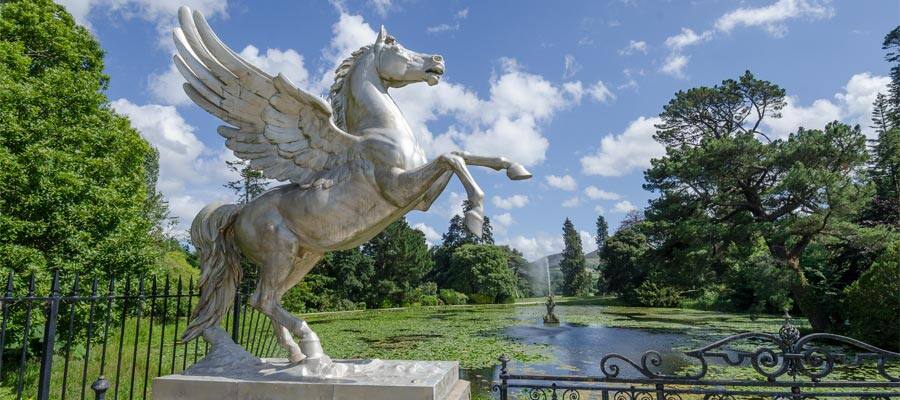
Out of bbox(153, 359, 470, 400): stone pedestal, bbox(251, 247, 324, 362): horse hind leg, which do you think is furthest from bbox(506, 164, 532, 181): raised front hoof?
bbox(251, 247, 324, 362): horse hind leg

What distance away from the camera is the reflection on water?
9789 mm

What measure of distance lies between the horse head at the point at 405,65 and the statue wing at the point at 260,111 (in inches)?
21.9

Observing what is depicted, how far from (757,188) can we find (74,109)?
18.0 m

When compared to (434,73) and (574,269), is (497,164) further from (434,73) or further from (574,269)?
(574,269)

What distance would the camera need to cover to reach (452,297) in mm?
36094

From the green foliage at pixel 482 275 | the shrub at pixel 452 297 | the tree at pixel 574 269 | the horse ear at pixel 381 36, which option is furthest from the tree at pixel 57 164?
the tree at pixel 574 269

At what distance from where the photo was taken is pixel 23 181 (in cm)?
714

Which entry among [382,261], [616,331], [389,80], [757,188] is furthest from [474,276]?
[389,80]

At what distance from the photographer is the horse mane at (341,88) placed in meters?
3.65

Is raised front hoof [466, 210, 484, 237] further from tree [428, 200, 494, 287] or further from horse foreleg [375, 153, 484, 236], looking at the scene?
tree [428, 200, 494, 287]

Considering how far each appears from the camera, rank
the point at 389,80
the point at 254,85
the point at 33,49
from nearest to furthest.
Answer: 1. the point at 254,85
2. the point at 389,80
3. the point at 33,49

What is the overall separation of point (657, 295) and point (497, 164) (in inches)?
1220

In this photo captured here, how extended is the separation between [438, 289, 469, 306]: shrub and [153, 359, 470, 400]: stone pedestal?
3310cm

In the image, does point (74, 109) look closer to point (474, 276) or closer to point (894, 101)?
point (894, 101)
